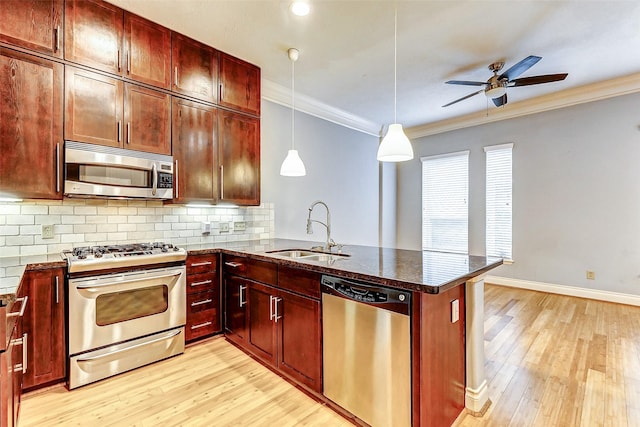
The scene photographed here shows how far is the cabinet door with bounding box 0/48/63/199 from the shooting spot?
76.9 inches

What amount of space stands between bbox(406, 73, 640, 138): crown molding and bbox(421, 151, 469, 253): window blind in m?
0.56

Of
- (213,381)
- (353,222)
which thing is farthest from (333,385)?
(353,222)

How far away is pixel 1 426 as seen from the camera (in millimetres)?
1089

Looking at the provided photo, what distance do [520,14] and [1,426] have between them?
403 cm

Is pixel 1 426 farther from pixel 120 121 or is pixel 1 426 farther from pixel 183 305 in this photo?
pixel 120 121

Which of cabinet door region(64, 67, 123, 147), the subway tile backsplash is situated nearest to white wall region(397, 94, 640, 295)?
the subway tile backsplash

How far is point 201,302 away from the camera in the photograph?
2.71 metres

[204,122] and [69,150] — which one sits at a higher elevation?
[204,122]

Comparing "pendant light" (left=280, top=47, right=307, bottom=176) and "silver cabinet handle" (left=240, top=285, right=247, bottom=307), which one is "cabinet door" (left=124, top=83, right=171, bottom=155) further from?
"silver cabinet handle" (left=240, top=285, right=247, bottom=307)

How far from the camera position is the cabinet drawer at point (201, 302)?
2645 mm

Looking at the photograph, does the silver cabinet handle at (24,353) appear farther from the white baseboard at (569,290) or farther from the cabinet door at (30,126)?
the white baseboard at (569,290)

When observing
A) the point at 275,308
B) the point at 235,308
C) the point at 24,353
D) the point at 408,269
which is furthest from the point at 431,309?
the point at 24,353

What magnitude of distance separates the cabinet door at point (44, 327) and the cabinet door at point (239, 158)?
1508 millimetres

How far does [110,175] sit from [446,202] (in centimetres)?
517
